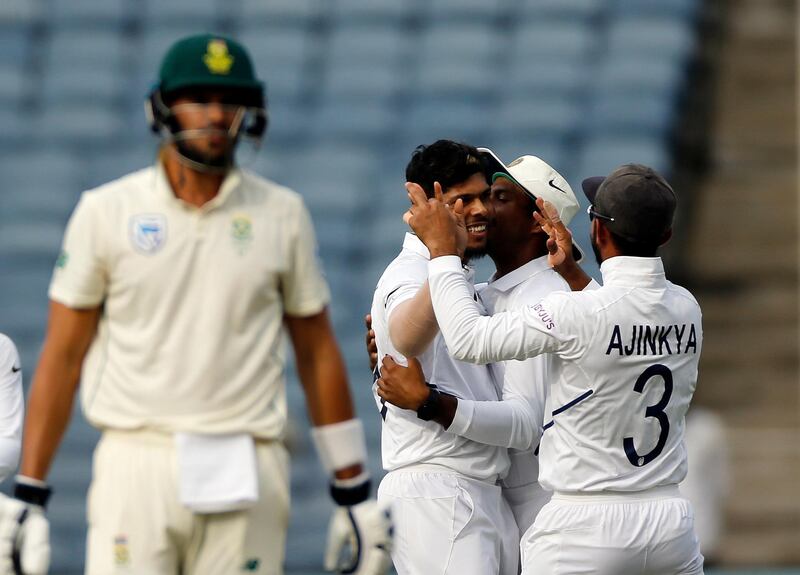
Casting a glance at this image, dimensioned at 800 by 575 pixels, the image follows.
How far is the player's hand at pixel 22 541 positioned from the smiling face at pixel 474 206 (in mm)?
1499

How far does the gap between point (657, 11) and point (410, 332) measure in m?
8.06

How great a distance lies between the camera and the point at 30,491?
3387 millimetres

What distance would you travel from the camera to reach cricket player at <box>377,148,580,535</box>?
4.24 meters

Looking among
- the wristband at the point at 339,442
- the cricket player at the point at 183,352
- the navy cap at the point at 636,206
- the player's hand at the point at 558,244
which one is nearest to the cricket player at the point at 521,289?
the player's hand at the point at 558,244

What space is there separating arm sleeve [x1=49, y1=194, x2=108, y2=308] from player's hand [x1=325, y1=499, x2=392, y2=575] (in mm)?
719

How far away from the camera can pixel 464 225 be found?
4262 mm

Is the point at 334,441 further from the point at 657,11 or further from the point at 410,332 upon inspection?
the point at 657,11

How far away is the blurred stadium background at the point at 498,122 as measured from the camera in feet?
35.7

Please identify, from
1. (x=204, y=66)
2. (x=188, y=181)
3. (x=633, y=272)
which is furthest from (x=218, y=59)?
(x=633, y=272)

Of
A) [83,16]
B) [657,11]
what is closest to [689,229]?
[657,11]

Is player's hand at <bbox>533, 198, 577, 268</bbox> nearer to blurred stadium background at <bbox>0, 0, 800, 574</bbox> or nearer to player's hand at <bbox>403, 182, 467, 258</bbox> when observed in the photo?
player's hand at <bbox>403, 182, 467, 258</bbox>

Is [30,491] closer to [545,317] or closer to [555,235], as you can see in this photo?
[545,317]

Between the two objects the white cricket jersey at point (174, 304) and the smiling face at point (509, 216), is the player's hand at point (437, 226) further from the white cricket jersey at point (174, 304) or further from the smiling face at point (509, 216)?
the white cricket jersey at point (174, 304)

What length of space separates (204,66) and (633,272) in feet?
3.94
